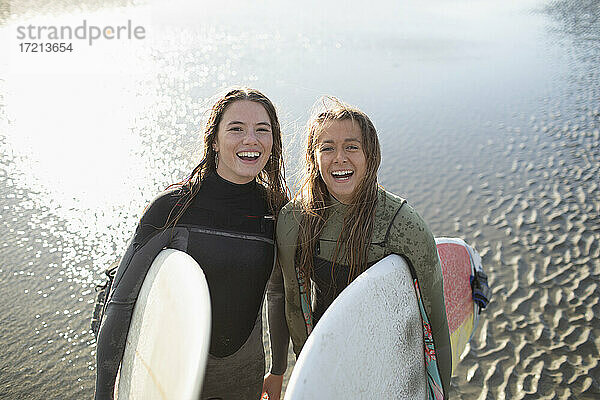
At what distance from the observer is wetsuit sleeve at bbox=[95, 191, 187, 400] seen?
1943mm

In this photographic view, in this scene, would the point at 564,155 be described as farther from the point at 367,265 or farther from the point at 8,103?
the point at 8,103

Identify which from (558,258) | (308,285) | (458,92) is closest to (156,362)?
(308,285)

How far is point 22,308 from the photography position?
4652 millimetres

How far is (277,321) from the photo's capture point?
2449mm

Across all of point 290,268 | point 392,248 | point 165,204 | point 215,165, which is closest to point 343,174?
point 392,248

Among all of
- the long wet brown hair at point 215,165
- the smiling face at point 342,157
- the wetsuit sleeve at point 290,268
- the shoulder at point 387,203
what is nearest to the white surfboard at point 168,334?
the long wet brown hair at point 215,165

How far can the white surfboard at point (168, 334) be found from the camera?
1.48 m

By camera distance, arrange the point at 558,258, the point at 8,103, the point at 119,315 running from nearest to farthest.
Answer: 1. the point at 119,315
2. the point at 558,258
3. the point at 8,103

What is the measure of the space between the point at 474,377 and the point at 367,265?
2.63 metres

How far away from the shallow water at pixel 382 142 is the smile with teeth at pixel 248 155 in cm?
38

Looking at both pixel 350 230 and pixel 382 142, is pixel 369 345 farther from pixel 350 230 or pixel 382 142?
pixel 382 142

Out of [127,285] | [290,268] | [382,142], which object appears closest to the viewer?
[127,285]

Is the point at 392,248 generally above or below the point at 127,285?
above

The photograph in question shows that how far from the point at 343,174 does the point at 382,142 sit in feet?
20.3
